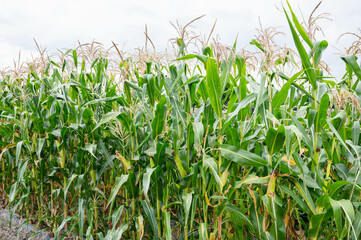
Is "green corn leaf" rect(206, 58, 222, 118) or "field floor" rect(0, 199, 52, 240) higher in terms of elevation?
"green corn leaf" rect(206, 58, 222, 118)

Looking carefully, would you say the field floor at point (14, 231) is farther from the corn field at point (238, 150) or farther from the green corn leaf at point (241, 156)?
the green corn leaf at point (241, 156)

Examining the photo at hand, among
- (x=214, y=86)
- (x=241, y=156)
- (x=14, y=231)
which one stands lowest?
(x=14, y=231)

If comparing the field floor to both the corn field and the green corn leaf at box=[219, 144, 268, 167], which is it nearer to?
the corn field

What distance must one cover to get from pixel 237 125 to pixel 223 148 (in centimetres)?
42

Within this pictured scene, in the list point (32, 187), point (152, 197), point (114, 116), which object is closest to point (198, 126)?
point (114, 116)

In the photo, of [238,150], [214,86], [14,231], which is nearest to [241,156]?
[238,150]

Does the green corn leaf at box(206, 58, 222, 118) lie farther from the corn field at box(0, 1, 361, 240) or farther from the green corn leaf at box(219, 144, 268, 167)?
the green corn leaf at box(219, 144, 268, 167)

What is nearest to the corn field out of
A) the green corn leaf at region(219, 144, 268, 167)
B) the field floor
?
the green corn leaf at region(219, 144, 268, 167)

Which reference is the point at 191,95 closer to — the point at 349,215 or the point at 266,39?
the point at 266,39

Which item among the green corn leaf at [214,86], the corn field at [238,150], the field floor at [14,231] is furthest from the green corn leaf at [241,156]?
the field floor at [14,231]

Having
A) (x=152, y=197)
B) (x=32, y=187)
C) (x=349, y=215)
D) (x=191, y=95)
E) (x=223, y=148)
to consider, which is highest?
(x=191, y=95)

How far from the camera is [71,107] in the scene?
2.47 metres

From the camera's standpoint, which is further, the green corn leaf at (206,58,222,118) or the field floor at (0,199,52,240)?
the field floor at (0,199,52,240)

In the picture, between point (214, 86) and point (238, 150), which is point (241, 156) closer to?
point (238, 150)
